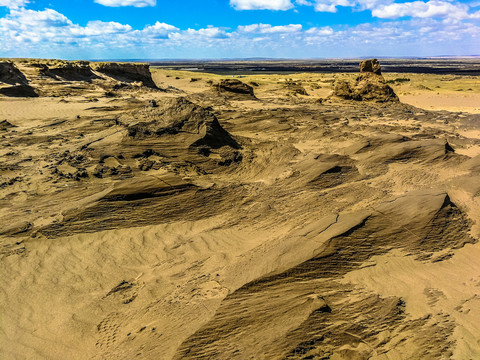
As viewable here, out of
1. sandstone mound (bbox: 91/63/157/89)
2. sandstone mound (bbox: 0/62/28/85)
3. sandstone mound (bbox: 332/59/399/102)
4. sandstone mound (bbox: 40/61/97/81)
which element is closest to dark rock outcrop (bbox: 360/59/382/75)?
sandstone mound (bbox: 332/59/399/102)

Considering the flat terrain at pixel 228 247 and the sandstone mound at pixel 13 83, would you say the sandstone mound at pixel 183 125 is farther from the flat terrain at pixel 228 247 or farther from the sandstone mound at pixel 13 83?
the sandstone mound at pixel 13 83

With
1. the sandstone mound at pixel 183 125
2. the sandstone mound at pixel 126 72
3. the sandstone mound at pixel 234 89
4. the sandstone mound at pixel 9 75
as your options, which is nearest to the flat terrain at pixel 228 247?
the sandstone mound at pixel 183 125

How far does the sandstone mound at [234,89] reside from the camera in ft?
59.4

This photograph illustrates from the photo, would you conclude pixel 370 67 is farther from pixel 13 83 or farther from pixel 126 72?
pixel 13 83

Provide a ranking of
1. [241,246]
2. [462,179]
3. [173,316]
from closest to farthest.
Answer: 1. [173,316]
2. [241,246]
3. [462,179]

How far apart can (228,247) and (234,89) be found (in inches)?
608

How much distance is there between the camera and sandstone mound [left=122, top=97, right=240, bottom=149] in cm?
700

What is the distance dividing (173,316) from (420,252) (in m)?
3.05

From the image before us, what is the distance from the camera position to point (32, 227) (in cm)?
430

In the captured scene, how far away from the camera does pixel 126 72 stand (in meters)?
24.5

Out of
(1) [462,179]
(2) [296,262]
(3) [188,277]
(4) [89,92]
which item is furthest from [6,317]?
(4) [89,92]

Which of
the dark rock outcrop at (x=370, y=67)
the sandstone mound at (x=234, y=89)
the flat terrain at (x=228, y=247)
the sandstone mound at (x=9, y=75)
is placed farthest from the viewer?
the dark rock outcrop at (x=370, y=67)

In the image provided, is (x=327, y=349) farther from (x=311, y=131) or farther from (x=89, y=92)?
(x=89, y=92)

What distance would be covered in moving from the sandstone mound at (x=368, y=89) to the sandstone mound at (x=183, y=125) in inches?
499
